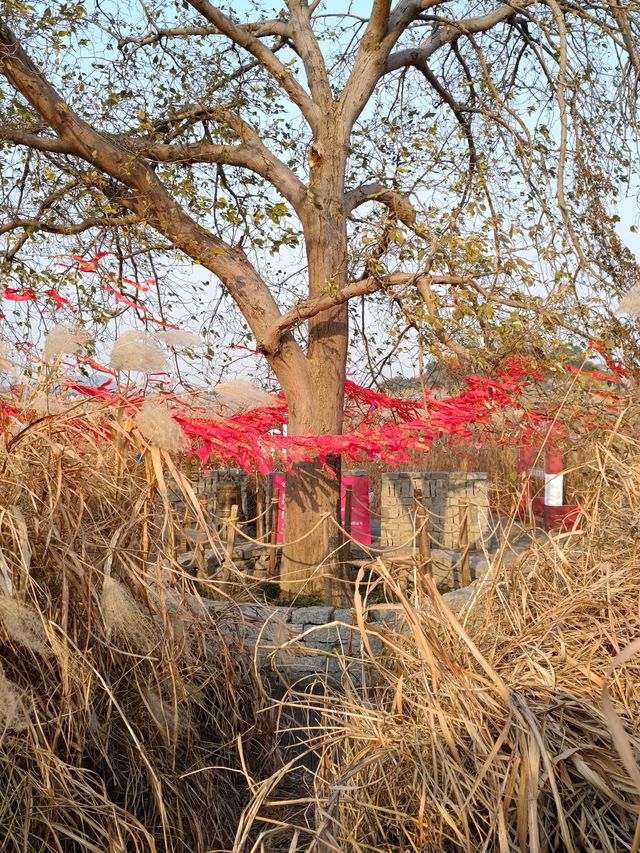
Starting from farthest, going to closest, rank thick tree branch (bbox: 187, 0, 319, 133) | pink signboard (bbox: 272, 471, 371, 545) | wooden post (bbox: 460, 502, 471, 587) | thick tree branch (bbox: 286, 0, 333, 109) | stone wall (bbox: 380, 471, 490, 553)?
stone wall (bbox: 380, 471, 490, 553) → pink signboard (bbox: 272, 471, 371, 545) → thick tree branch (bbox: 286, 0, 333, 109) → thick tree branch (bbox: 187, 0, 319, 133) → wooden post (bbox: 460, 502, 471, 587)

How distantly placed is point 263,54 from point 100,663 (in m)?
5.34

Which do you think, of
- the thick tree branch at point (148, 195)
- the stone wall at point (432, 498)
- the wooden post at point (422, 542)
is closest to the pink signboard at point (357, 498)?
the stone wall at point (432, 498)

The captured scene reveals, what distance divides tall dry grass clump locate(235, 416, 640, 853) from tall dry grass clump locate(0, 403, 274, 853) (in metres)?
0.48

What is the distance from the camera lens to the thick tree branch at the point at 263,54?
5.95m

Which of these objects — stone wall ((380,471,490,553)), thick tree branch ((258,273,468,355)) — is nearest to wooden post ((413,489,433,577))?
thick tree branch ((258,273,468,355))

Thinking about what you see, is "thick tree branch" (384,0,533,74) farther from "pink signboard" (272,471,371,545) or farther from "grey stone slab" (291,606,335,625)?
"grey stone slab" (291,606,335,625)

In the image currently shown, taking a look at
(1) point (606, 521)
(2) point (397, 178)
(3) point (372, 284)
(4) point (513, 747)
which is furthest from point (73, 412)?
(2) point (397, 178)

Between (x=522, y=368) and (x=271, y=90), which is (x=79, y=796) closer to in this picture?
(x=522, y=368)

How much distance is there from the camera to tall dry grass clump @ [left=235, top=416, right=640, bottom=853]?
1069 millimetres

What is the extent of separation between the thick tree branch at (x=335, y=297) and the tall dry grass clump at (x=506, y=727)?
11.5 ft

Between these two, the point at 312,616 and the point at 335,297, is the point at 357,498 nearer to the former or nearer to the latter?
the point at 335,297

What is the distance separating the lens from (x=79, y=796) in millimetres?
1925

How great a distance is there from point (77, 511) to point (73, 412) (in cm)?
29

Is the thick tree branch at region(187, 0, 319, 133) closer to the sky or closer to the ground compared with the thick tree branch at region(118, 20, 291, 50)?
closer to the ground
